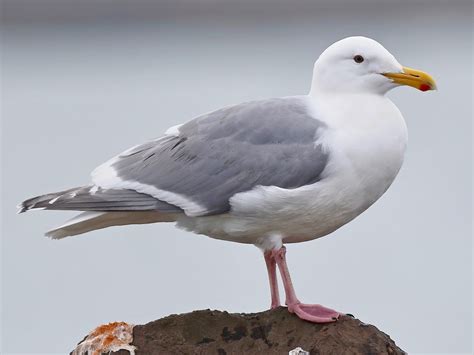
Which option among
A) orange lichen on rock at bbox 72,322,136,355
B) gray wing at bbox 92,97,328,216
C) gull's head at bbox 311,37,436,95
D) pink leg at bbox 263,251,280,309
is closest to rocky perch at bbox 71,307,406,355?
orange lichen on rock at bbox 72,322,136,355

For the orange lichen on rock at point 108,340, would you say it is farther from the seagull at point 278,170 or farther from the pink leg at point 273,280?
the pink leg at point 273,280

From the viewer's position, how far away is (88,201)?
4.27m

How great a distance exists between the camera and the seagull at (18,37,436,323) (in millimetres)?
4113

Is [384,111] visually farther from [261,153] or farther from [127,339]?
[127,339]

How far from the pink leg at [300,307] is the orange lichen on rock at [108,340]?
2.20ft

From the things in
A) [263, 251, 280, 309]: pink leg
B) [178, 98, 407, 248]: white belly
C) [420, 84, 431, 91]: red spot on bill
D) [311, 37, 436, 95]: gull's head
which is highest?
[311, 37, 436, 95]: gull's head

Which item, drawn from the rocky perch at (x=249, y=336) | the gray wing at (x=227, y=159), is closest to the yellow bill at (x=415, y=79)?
the gray wing at (x=227, y=159)

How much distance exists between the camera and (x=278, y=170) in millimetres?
4203

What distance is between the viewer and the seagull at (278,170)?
4113 mm

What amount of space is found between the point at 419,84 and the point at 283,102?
59cm

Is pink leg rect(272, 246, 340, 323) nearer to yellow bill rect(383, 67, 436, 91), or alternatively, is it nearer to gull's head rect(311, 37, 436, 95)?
gull's head rect(311, 37, 436, 95)

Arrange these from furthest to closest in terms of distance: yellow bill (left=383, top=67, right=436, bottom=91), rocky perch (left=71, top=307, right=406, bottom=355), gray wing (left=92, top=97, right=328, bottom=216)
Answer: yellow bill (left=383, top=67, right=436, bottom=91)
gray wing (left=92, top=97, right=328, bottom=216)
rocky perch (left=71, top=307, right=406, bottom=355)

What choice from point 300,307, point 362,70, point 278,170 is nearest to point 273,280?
point 300,307

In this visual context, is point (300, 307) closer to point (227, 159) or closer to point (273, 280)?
point (273, 280)
